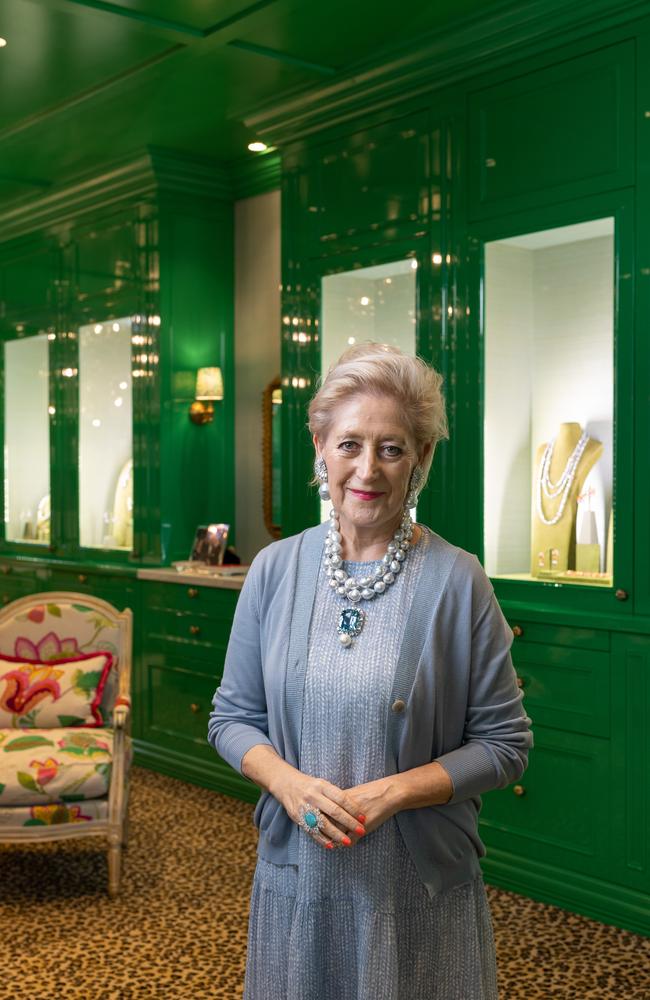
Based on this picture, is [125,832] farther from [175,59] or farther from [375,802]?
[175,59]

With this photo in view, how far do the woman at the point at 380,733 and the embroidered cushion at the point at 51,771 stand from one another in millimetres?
2179

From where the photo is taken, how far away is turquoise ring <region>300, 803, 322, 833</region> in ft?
4.88

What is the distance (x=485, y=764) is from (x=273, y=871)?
0.36m

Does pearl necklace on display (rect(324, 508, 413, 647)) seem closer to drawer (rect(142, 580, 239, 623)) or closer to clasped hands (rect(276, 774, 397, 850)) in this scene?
clasped hands (rect(276, 774, 397, 850))

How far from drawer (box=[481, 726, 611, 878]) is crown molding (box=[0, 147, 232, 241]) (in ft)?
10.8

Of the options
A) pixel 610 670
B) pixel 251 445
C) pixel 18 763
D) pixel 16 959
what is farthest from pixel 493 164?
pixel 16 959

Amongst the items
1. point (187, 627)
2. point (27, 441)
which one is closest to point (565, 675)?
point (187, 627)

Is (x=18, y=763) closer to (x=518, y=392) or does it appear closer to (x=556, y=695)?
(x=556, y=695)

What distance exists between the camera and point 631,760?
335 cm

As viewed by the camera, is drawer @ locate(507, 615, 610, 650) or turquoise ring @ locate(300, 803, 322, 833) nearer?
turquoise ring @ locate(300, 803, 322, 833)

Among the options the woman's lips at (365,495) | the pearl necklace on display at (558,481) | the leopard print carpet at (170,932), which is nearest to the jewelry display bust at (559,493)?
A: the pearl necklace on display at (558,481)

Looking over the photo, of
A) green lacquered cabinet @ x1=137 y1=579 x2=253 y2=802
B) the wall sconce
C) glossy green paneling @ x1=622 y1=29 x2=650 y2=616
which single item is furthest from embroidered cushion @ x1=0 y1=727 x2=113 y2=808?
the wall sconce

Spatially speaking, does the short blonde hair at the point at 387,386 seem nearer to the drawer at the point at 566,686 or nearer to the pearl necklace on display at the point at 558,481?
the drawer at the point at 566,686

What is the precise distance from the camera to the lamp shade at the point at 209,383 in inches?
214
